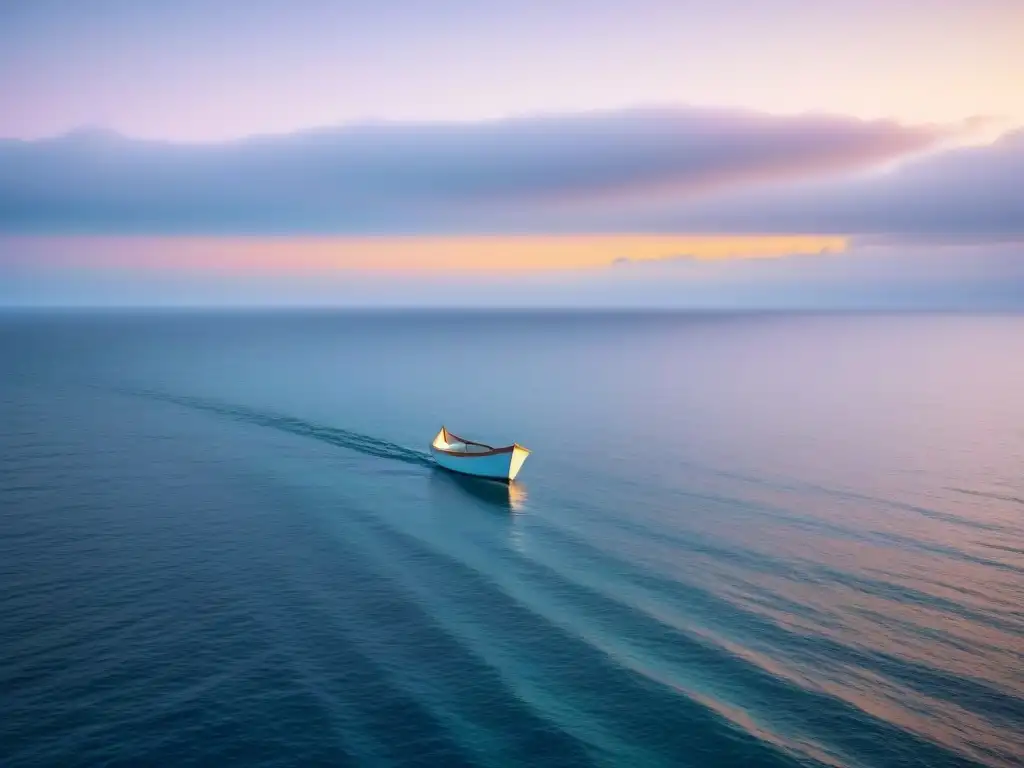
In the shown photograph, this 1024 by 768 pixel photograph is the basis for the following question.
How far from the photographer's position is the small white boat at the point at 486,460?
253 feet

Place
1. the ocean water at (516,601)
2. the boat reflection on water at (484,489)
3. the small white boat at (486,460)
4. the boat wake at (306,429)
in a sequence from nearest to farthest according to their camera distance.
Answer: the ocean water at (516,601)
the boat reflection on water at (484,489)
the small white boat at (486,460)
the boat wake at (306,429)

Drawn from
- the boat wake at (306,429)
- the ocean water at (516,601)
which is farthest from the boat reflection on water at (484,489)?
the boat wake at (306,429)

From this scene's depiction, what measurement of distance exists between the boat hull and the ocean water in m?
2.05

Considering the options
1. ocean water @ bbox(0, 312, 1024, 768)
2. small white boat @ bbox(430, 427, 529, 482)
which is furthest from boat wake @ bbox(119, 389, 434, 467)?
small white boat @ bbox(430, 427, 529, 482)

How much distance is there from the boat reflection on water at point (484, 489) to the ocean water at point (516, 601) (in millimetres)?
633

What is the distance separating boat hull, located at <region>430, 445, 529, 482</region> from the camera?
7706cm

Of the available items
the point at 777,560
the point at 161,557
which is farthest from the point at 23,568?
the point at 777,560

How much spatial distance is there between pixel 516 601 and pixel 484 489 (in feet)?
99.3

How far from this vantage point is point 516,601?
4659cm

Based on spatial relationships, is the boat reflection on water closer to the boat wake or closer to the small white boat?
the small white boat

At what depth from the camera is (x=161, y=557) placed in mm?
Answer: 53188

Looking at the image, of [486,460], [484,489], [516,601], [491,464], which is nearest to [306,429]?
[486,460]

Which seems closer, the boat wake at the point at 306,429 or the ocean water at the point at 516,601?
the ocean water at the point at 516,601

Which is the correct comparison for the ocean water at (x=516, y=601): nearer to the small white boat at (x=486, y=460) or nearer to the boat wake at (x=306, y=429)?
the boat wake at (x=306, y=429)
